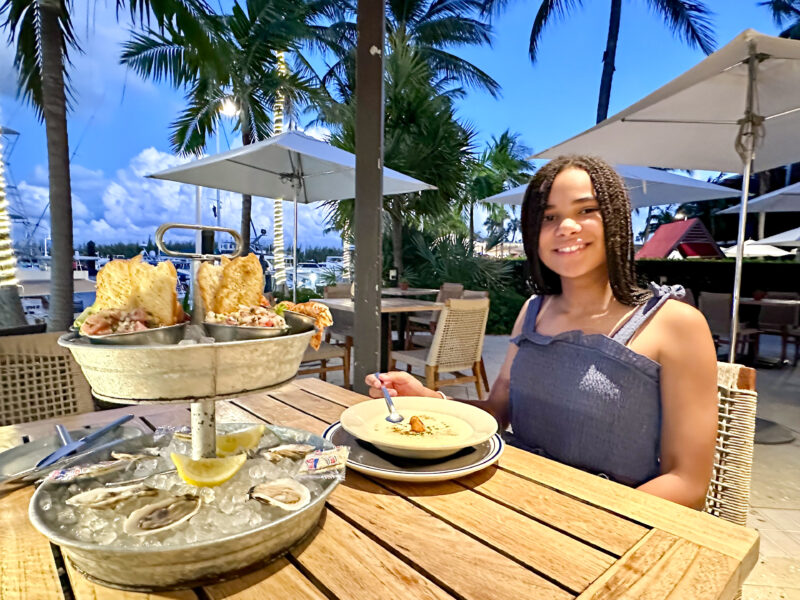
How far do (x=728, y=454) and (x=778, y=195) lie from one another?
8.14 metres

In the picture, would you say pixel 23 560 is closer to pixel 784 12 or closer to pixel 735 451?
pixel 735 451

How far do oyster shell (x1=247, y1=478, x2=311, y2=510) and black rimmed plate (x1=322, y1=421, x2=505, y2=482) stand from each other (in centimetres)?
22

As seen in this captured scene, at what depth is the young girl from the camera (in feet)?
3.29

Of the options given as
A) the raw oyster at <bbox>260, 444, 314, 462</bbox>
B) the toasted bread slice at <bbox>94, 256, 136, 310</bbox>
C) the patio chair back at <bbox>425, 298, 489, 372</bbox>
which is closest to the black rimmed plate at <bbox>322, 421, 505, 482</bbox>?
the raw oyster at <bbox>260, 444, 314, 462</bbox>

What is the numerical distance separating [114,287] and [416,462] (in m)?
0.61

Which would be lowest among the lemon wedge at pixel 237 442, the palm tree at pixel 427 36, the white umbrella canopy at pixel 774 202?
the lemon wedge at pixel 237 442

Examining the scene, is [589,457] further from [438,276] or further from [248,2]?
[248,2]

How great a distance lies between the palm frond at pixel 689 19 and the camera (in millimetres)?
14430

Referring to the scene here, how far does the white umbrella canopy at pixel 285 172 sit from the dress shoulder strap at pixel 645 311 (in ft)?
13.4

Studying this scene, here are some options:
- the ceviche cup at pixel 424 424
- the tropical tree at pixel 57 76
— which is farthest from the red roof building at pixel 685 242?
the ceviche cup at pixel 424 424

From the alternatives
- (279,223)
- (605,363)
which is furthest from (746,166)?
(279,223)

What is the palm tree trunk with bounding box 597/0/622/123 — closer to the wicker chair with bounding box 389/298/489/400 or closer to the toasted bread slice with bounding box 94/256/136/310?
the wicker chair with bounding box 389/298/489/400

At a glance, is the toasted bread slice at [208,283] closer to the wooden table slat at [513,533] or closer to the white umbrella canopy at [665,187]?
the wooden table slat at [513,533]

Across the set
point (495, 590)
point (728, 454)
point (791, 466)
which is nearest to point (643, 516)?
point (495, 590)
